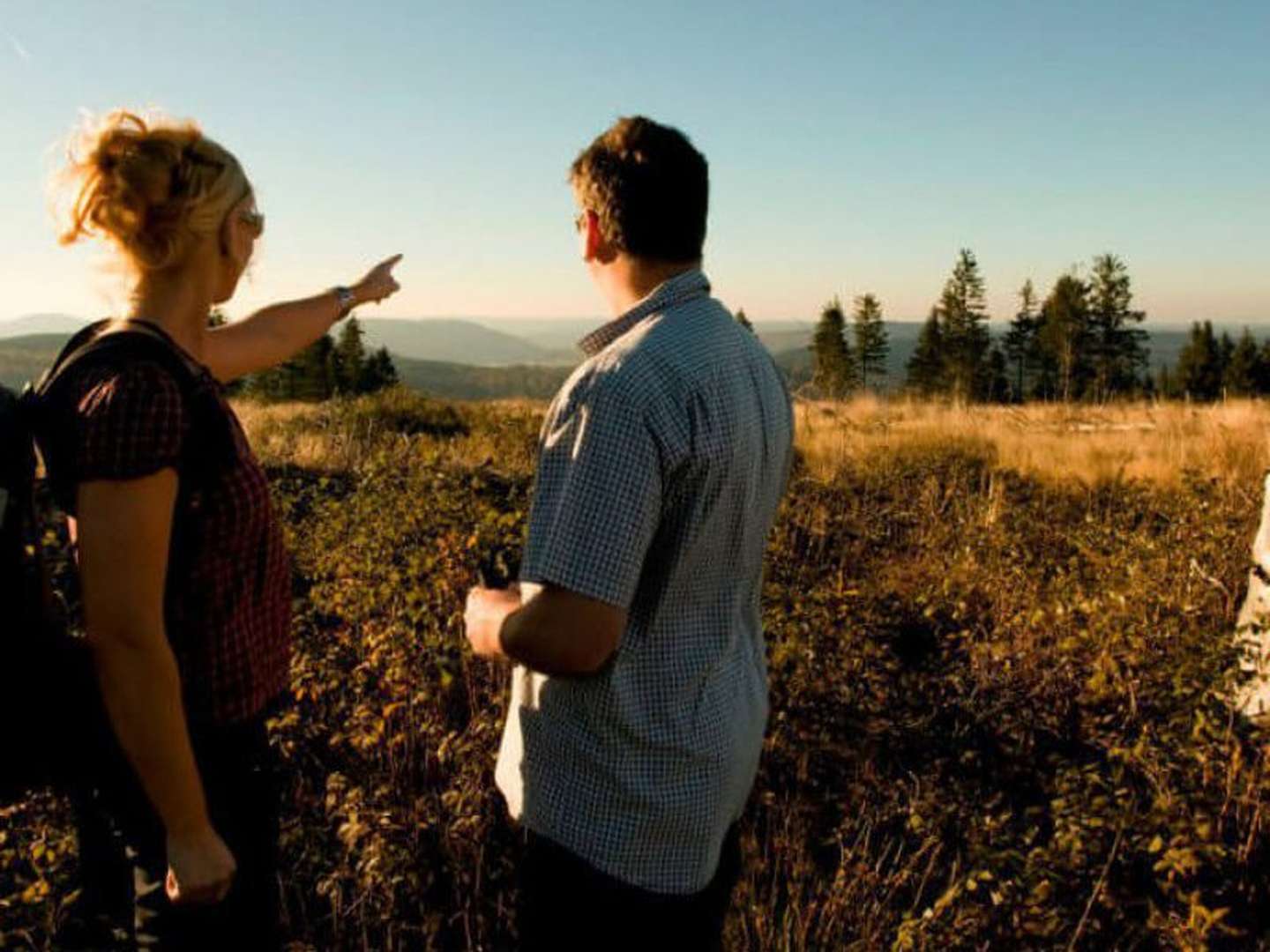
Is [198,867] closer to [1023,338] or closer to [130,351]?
[130,351]

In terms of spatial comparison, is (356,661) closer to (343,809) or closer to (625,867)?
(343,809)

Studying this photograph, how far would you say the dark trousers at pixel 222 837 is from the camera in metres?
1.55

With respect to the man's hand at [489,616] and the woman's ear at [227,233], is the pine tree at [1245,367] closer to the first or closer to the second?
the man's hand at [489,616]

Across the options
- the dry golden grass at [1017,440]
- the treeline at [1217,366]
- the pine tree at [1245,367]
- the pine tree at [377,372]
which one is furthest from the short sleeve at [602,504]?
the pine tree at [1245,367]

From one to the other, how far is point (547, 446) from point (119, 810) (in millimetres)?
950

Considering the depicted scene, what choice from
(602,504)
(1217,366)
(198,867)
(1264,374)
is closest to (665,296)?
(602,504)

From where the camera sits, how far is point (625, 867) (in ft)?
5.06

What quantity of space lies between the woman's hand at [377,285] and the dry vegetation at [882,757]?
113cm

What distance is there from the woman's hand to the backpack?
1.29 m

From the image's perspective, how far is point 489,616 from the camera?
1.58 m

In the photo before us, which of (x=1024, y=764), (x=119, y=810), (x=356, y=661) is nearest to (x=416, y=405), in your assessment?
(x=356, y=661)

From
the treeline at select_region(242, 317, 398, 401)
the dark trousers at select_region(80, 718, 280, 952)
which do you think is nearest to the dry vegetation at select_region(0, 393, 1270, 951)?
the dark trousers at select_region(80, 718, 280, 952)

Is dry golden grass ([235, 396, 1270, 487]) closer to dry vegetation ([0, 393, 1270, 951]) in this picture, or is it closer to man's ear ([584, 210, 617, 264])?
dry vegetation ([0, 393, 1270, 951])

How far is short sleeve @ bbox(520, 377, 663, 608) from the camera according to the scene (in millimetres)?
1391
